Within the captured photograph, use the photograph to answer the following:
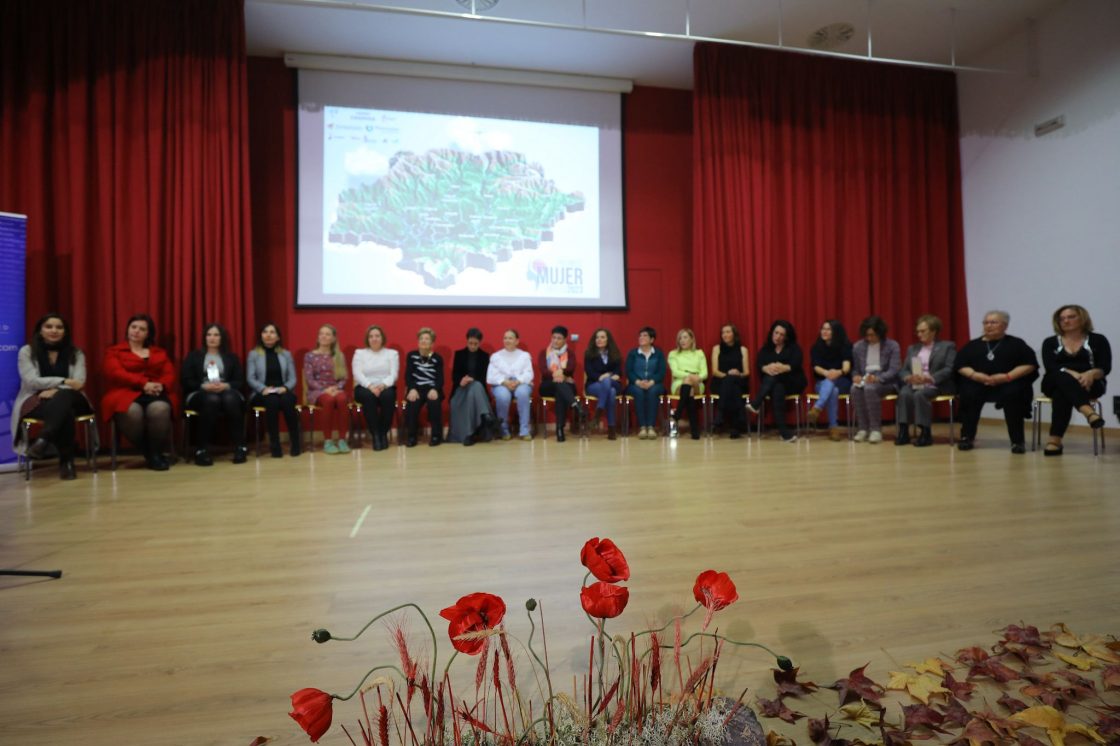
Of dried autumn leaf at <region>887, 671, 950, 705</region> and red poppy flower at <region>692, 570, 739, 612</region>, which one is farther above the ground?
red poppy flower at <region>692, 570, 739, 612</region>

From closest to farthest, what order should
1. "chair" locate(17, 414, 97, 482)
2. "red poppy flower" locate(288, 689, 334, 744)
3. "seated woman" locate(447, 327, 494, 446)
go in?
"red poppy flower" locate(288, 689, 334, 744) → "chair" locate(17, 414, 97, 482) → "seated woman" locate(447, 327, 494, 446)

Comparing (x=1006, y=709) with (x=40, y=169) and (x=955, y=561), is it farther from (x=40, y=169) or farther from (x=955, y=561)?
(x=40, y=169)

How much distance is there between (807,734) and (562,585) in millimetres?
826

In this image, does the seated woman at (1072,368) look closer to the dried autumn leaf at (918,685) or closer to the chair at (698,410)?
the chair at (698,410)

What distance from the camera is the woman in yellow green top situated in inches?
217

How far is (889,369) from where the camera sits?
511cm

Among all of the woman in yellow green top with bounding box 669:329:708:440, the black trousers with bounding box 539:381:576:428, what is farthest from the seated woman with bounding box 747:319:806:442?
the black trousers with bounding box 539:381:576:428

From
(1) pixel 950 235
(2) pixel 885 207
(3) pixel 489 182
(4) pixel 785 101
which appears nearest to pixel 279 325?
(3) pixel 489 182

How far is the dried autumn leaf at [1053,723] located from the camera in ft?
3.05

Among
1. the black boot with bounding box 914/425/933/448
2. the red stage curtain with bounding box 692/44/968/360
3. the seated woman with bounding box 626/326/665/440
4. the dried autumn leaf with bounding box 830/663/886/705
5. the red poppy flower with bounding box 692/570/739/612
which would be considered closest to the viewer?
the red poppy flower with bounding box 692/570/739/612

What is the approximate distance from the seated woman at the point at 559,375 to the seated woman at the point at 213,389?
2.58 meters

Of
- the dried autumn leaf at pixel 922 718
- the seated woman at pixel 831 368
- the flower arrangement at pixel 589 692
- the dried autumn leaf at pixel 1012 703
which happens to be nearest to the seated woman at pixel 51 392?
the flower arrangement at pixel 589 692

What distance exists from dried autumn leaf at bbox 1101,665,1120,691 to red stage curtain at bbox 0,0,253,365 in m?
5.50

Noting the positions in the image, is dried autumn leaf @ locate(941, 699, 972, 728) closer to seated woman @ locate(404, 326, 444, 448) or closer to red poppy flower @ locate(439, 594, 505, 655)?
red poppy flower @ locate(439, 594, 505, 655)
